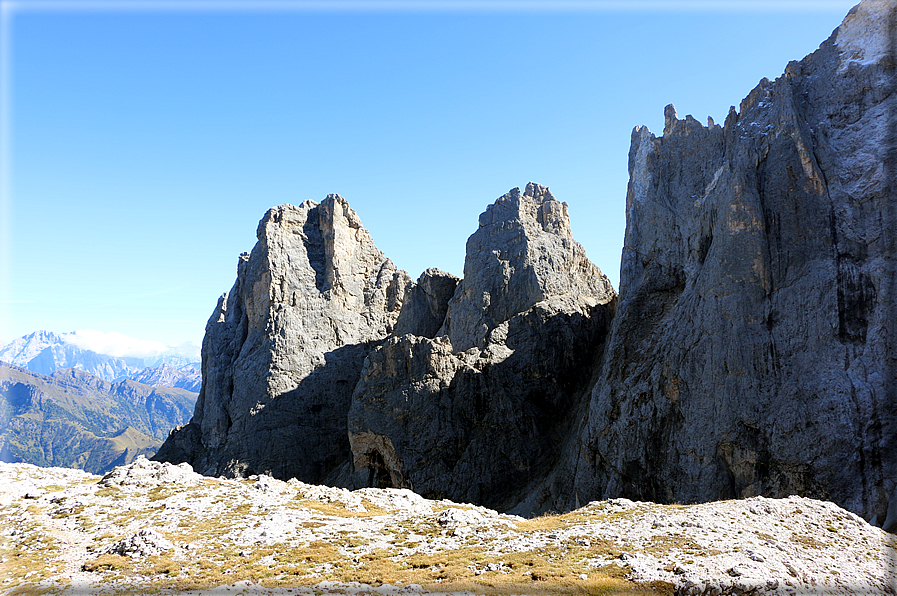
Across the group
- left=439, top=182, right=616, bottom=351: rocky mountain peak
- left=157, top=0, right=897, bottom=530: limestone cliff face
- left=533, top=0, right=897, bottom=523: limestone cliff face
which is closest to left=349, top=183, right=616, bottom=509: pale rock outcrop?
left=439, top=182, right=616, bottom=351: rocky mountain peak

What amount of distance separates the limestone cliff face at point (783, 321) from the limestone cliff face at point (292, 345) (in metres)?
39.4

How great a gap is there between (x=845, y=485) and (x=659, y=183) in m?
31.8

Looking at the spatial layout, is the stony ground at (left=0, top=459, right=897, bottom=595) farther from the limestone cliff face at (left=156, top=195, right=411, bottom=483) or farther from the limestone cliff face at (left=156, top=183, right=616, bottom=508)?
the limestone cliff face at (left=156, top=195, right=411, bottom=483)

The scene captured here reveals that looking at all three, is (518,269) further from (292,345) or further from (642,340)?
(292,345)

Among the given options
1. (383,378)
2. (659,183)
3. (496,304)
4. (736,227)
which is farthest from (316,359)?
(736,227)

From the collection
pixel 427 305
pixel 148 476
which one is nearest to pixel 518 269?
pixel 427 305

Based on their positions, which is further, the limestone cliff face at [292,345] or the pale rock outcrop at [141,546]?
the limestone cliff face at [292,345]

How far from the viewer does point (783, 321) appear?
121ft

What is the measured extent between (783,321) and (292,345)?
61129 millimetres

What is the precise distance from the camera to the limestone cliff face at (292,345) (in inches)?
2803

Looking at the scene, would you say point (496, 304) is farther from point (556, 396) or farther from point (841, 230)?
point (841, 230)

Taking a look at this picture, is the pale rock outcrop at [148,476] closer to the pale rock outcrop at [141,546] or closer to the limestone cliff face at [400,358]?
the pale rock outcrop at [141,546]

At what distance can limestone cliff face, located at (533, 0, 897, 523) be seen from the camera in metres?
32.9

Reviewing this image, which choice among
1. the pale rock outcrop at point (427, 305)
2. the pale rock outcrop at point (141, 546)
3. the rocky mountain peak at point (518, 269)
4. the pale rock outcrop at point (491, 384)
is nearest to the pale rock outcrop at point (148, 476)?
the pale rock outcrop at point (141, 546)
